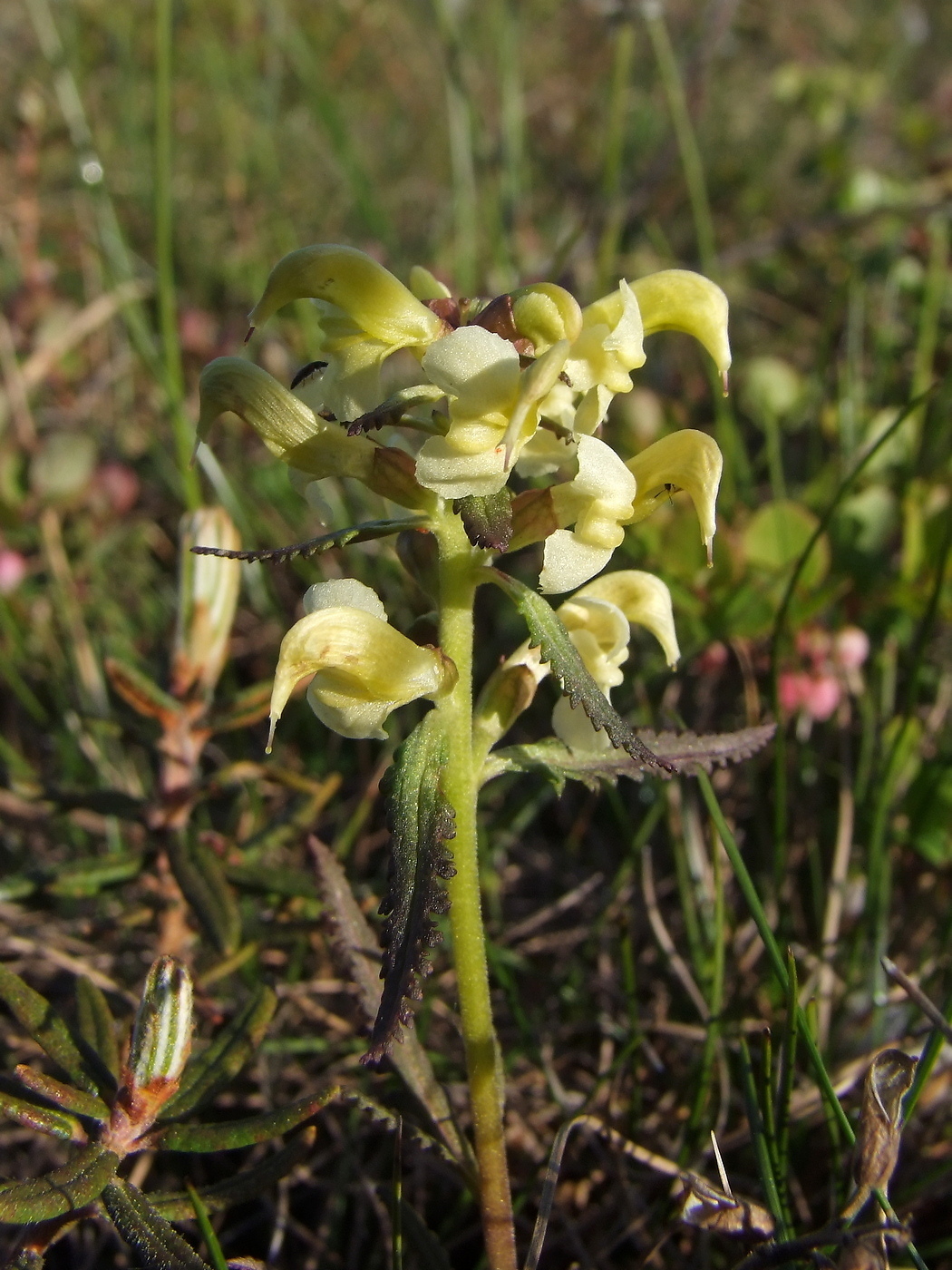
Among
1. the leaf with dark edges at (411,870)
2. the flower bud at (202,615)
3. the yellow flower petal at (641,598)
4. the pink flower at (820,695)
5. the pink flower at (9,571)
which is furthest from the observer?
the pink flower at (9,571)

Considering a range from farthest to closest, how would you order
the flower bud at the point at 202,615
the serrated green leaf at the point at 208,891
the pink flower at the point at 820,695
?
1. the pink flower at the point at 820,695
2. the flower bud at the point at 202,615
3. the serrated green leaf at the point at 208,891

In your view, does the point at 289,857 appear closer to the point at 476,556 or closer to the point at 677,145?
the point at 476,556

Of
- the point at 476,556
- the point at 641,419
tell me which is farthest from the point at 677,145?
the point at 476,556

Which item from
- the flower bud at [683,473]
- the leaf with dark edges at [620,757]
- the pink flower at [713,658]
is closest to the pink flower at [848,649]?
the pink flower at [713,658]

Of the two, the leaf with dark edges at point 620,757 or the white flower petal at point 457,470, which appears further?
the leaf with dark edges at point 620,757

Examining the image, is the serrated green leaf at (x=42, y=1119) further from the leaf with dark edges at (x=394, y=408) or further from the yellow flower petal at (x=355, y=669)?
the leaf with dark edges at (x=394, y=408)

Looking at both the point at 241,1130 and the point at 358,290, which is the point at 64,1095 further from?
the point at 358,290
